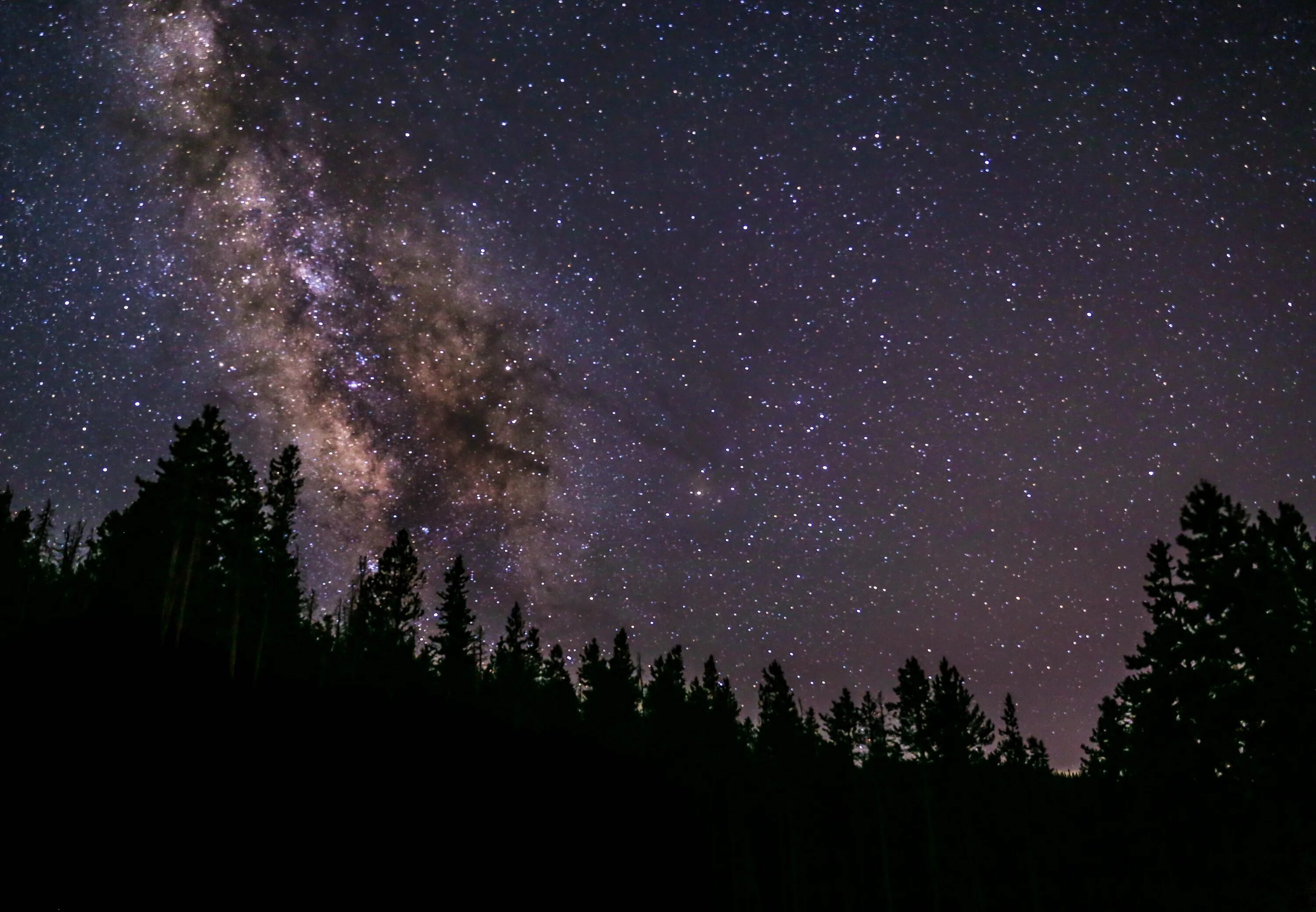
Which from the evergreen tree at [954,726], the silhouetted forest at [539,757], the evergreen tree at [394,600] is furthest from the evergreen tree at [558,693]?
the evergreen tree at [954,726]

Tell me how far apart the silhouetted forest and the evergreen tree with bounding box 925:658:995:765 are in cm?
19

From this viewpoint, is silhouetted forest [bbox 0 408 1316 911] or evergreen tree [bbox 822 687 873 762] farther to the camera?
evergreen tree [bbox 822 687 873 762]

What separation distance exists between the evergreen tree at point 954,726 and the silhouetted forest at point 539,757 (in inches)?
7.4

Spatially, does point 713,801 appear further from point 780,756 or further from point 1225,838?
point 1225,838

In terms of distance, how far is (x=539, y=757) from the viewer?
44281 millimetres

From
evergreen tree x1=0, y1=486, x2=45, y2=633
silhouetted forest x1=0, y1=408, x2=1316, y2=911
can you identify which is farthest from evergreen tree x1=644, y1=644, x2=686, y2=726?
evergreen tree x1=0, y1=486, x2=45, y2=633

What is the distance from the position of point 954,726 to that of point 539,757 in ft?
86.2

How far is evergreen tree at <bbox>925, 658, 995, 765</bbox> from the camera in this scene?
4500 centimetres

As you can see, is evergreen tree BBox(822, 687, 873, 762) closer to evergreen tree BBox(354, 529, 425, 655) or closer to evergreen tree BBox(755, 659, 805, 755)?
evergreen tree BBox(755, 659, 805, 755)

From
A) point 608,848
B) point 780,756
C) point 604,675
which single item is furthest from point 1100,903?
point 604,675

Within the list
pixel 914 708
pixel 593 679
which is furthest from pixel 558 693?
pixel 914 708

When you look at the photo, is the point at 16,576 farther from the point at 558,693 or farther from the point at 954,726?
the point at 954,726

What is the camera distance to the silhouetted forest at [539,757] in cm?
2153

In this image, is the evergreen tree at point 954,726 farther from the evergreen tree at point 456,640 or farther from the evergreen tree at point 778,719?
the evergreen tree at point 456,640
